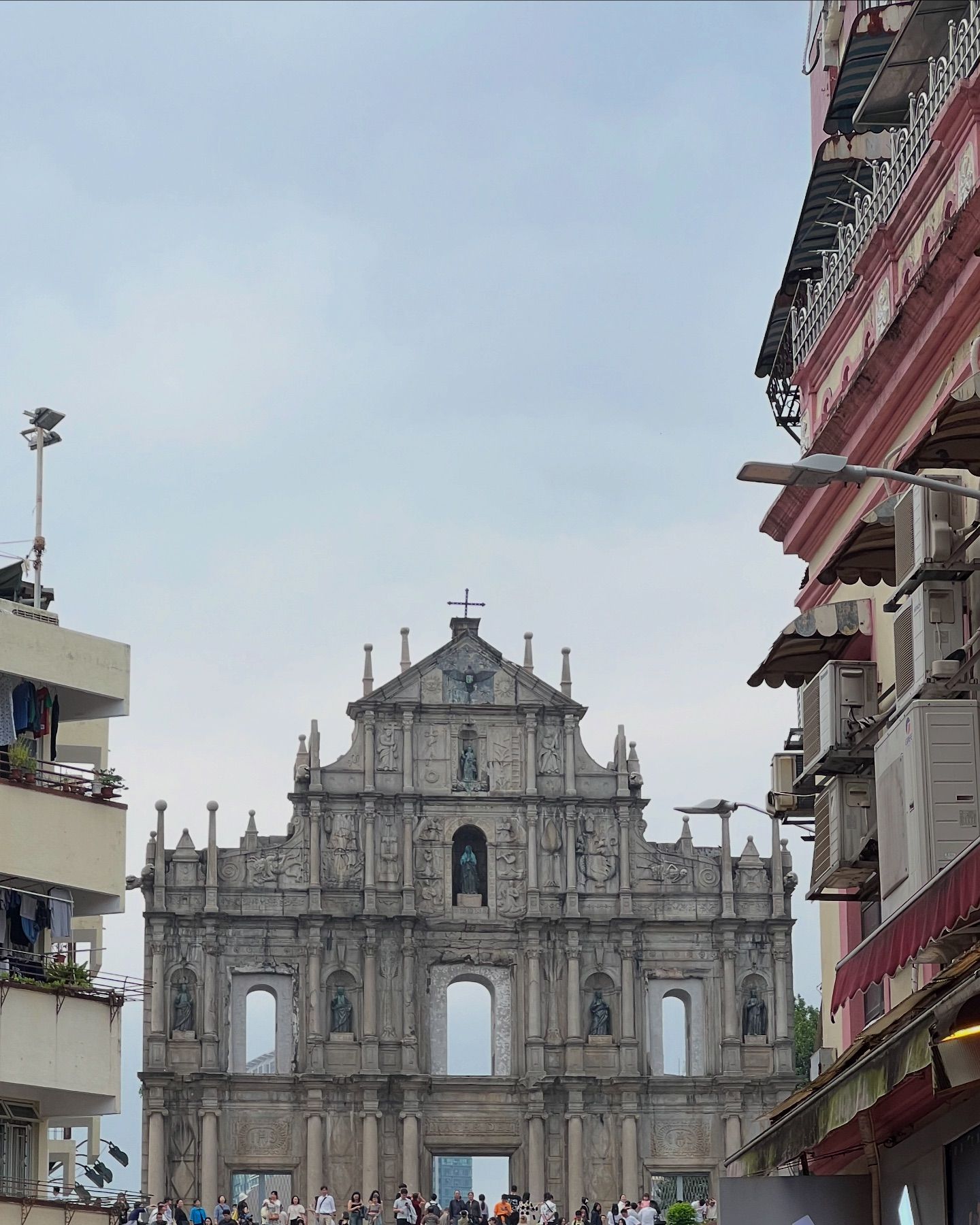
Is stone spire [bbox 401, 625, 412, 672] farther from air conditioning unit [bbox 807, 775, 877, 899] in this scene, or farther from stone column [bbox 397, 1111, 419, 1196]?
air conditioning unit [bbox 807, 775, 877, 899]

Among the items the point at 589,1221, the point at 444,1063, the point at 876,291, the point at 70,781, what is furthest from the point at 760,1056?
the point at 876,291

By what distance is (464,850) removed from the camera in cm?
6012

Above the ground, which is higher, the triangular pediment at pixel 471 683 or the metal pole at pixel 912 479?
the triangular pediment at pixel 471 683

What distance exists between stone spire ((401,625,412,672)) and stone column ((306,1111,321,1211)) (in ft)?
37.9

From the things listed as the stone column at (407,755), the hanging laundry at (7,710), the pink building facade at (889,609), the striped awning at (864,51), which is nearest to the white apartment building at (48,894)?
the hanging laundry at (7,710)

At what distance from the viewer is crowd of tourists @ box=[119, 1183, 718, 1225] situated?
142 ft

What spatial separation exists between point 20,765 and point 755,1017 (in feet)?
106

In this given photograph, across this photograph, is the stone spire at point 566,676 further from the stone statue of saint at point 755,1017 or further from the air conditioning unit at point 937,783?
the air conditioning unit at point 937,783

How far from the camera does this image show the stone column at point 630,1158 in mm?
57219

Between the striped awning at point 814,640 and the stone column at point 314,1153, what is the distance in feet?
114

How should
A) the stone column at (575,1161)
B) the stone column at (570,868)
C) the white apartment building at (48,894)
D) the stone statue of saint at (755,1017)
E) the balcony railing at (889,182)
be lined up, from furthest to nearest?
the stone column at (570,868)
the stone statue of saint at (755,1017)
the stone column at (575,1161)
the white apartment building at (48,894)
the balcony railing at (889,182)

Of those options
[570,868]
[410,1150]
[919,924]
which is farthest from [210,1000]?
[919,924]

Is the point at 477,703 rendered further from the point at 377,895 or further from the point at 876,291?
the point at 876,291

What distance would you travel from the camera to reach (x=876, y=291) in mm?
24609
